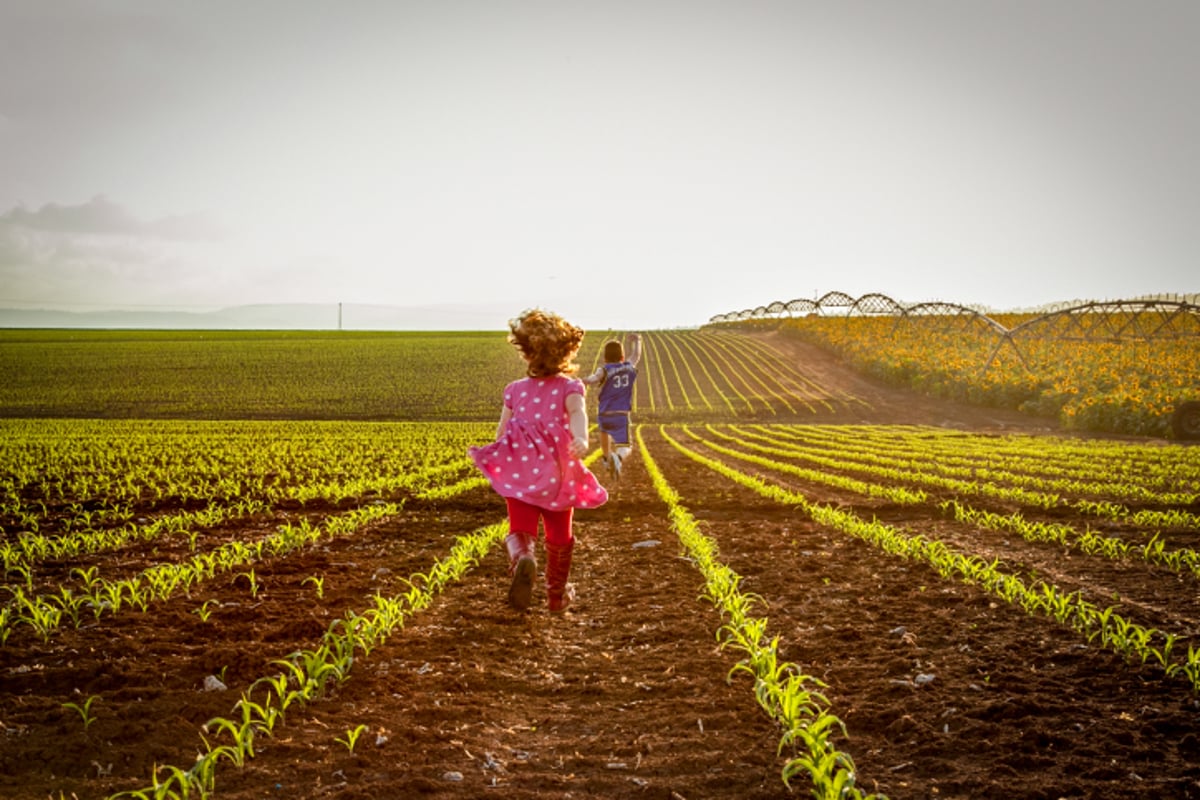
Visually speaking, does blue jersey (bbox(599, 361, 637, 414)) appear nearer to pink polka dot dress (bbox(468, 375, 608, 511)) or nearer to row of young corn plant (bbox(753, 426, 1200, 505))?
pink polka dot dress (bbox(468, 375, 608, 511))

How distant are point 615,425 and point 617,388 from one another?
75 centimetres

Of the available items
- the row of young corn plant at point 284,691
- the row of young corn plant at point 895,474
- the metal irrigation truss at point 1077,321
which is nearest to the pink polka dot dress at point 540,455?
the row of young corn plant at point 284,691

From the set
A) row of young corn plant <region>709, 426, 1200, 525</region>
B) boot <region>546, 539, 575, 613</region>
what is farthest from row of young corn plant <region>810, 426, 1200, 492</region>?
boot <region>546, 539, 575, 613</region>

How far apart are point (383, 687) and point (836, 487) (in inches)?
431

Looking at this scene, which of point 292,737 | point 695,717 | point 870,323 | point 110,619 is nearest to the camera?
point 292,737

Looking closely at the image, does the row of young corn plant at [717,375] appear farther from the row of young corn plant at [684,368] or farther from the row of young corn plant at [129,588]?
the row of young corn plant at [129,588]

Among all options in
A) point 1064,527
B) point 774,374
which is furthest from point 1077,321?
point 1064,527

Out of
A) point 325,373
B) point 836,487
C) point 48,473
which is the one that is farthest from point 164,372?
point 836,487

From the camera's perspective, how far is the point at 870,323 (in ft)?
219

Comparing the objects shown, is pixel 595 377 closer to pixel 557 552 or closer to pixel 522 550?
pixel 557 552

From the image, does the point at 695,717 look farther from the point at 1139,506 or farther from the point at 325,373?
the point at 325,373

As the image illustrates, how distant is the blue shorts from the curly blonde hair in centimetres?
723

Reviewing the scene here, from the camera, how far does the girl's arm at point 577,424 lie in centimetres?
564

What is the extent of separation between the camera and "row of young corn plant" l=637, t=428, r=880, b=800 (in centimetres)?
288
